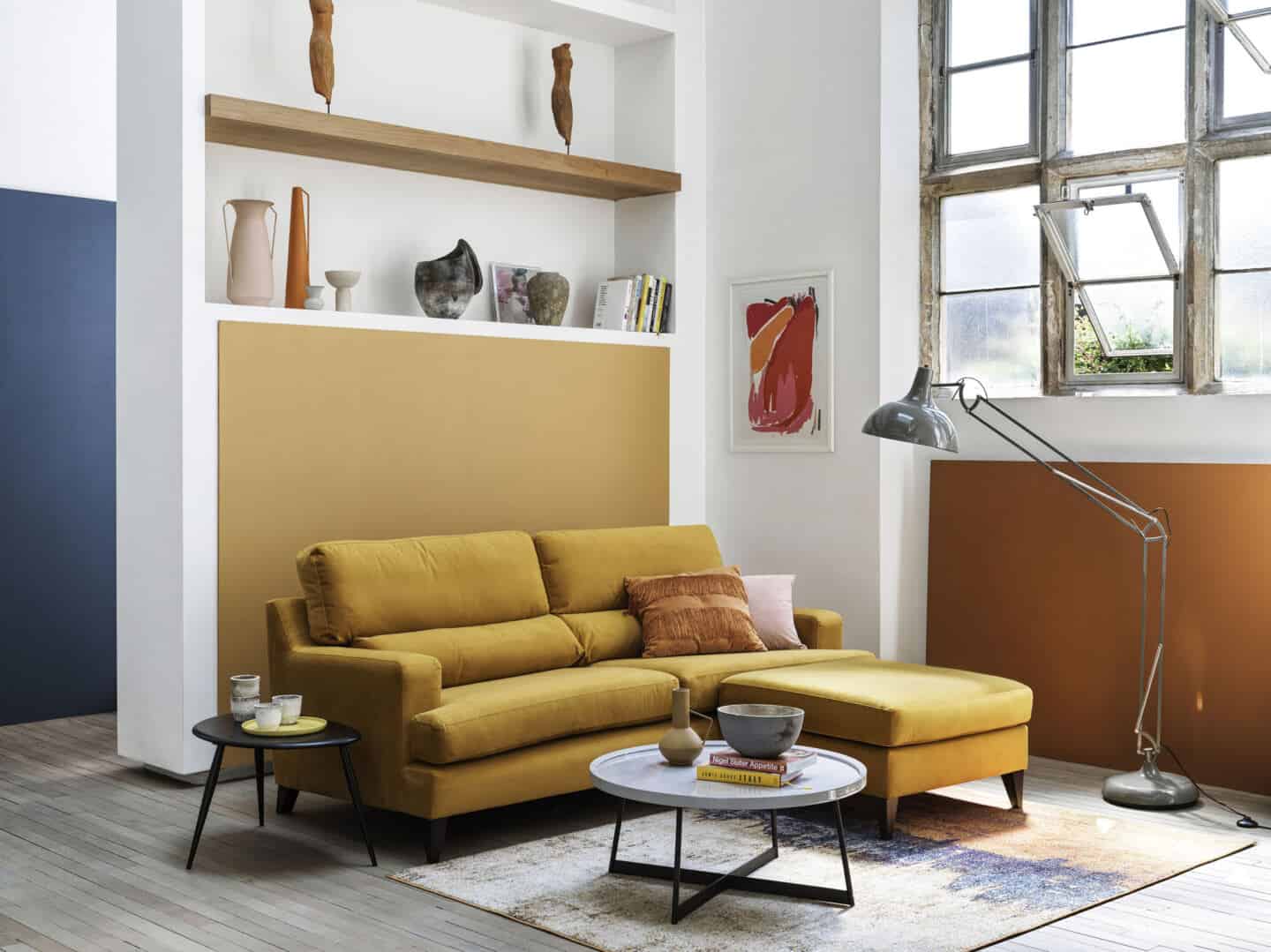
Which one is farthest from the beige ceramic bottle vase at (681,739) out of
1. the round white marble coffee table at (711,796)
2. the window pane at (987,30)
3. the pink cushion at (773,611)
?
the window pane at (987,30)

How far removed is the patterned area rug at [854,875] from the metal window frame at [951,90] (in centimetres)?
277

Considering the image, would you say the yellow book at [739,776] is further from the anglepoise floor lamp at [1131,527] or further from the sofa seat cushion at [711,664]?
the anglepoise floor lamp at [1131,527]

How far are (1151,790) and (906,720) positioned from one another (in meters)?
1.09

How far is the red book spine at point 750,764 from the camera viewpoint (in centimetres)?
380

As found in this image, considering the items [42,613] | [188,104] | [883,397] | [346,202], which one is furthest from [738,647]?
[42,613]

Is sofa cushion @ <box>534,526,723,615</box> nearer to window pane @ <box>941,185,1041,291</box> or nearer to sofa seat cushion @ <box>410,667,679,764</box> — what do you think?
sofa seat cushion @ <box>410,667,679,764</box>

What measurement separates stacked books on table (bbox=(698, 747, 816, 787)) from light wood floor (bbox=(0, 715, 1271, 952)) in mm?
605

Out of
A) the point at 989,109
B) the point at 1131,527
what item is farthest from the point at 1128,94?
the point at 1131,527

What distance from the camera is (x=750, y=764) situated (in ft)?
12.6

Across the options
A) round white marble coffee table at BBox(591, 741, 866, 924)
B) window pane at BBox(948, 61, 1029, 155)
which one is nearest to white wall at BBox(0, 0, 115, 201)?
window pane at BBox(948, 61, 1029, 155)

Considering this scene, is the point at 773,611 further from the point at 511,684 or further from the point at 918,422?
the point at 511,684

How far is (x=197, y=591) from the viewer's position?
5285 millimetres

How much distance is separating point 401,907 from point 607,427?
315 cm

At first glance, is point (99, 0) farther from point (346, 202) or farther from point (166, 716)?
point (166, 716)
